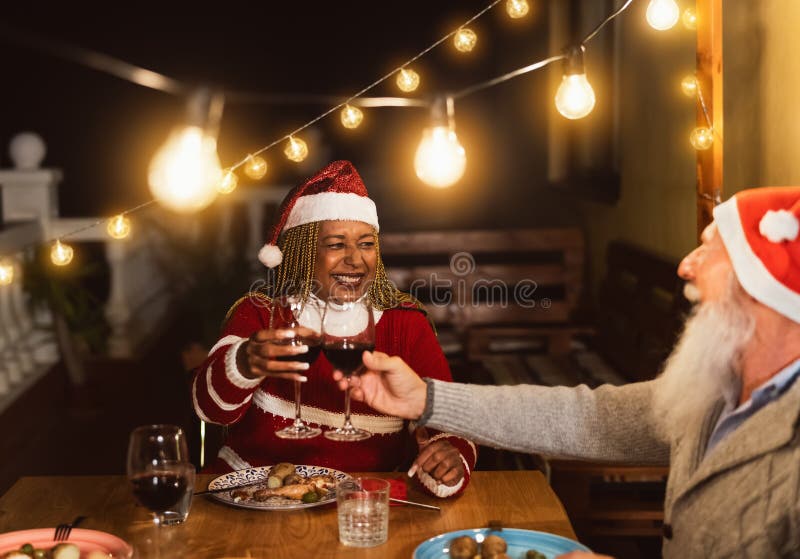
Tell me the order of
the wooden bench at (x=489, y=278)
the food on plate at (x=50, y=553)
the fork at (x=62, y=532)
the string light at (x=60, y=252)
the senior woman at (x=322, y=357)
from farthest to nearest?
the wooden bench at (x=489, y=278)
the string light at (x=60, y=252)
the senior woman at (x=322, y=357)
the fork at (x=62, y=532)
the food on plate at (x=50, y=553)

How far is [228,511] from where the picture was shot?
211cm

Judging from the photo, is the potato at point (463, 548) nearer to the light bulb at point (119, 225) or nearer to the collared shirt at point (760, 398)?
the collared shirt at point (760, 398)

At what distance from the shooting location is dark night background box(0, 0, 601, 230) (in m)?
12.2

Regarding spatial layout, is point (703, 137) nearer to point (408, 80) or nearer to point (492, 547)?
point (408, 80)

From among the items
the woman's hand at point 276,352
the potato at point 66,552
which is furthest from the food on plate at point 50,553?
the woman's hand at point 276,352

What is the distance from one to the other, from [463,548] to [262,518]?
47cm

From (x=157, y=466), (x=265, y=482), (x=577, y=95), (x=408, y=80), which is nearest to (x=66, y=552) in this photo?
(x=157, y=466)

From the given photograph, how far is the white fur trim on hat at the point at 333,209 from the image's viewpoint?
2904mm

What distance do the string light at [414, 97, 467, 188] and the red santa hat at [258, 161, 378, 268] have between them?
21 centimetres

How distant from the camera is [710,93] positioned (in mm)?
2768

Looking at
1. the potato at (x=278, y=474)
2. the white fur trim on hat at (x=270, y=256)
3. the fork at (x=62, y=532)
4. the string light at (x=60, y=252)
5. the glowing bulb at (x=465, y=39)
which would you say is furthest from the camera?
the glowing bulb at (x=465, y=39)

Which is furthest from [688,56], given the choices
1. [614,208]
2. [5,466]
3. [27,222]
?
[27,222]

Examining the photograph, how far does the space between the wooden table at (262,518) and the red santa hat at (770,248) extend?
1.98 ft

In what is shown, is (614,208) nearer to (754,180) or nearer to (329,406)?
(754,180)
